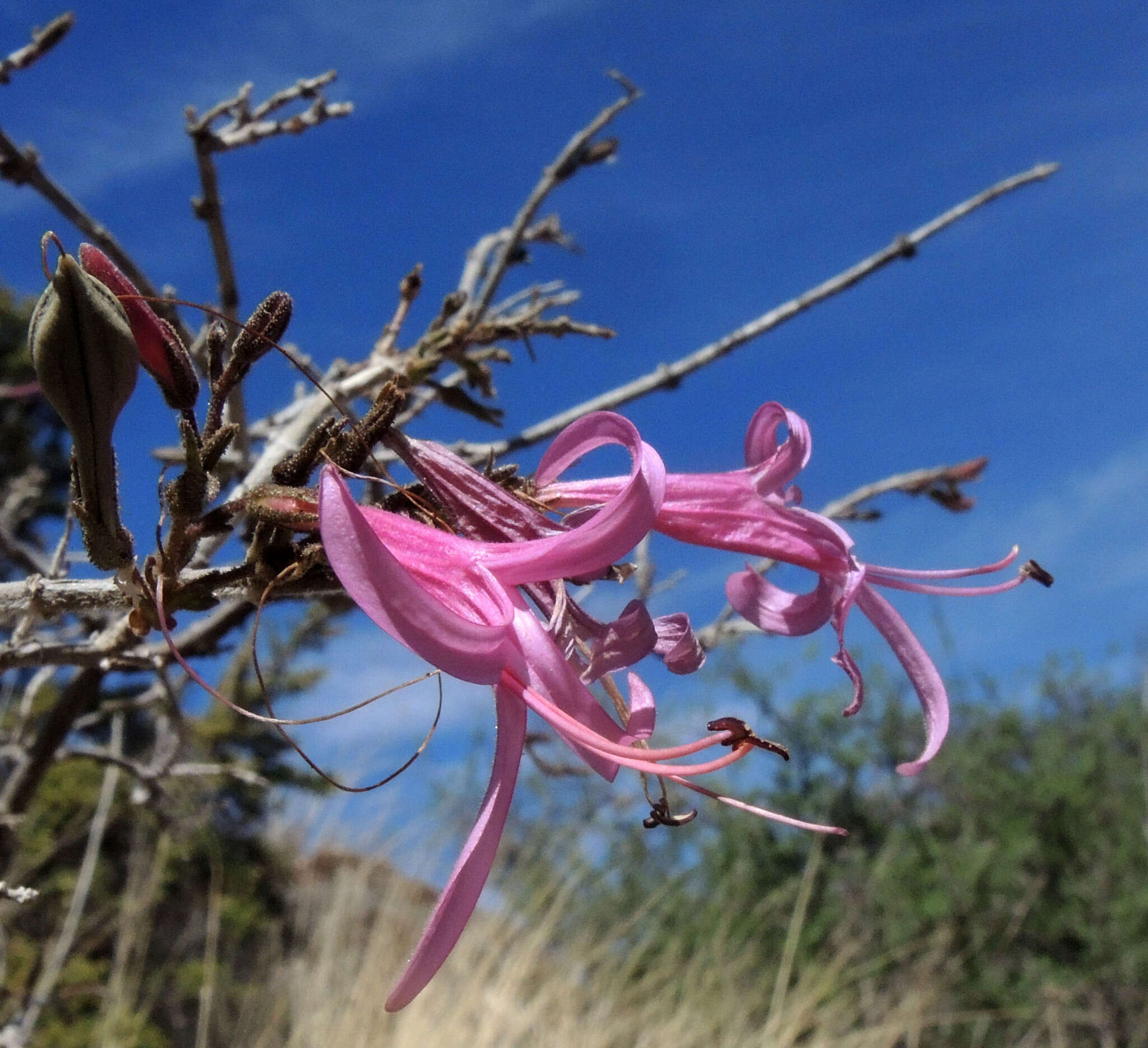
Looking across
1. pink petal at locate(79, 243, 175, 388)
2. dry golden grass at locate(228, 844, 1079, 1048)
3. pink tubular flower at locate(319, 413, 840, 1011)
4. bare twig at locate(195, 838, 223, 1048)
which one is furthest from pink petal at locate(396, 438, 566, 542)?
dry golden grass at locate(228, 844, 1079, 1048)

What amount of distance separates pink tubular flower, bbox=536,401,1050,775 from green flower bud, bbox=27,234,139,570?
0.39 meters

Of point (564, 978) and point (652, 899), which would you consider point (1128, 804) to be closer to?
point (564, 978)

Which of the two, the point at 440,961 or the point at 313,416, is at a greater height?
the point at 313,416

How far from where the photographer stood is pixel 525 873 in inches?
350

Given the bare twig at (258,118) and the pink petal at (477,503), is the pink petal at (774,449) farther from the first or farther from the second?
the bare twig at (258,118)

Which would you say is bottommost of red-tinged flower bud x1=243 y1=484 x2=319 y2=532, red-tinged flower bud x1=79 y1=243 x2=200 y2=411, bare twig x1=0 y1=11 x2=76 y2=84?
red-tinged flower bud x1=243 y1=484 x2=319 y2=532

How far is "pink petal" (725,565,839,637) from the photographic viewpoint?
3.57ft

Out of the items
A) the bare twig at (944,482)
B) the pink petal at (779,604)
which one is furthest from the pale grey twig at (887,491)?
the pink petal at (779,604)

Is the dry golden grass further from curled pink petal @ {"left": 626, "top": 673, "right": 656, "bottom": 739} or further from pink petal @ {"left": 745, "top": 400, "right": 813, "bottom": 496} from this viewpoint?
curled pink petal @ {"left": 626, "top": 673, "right": 656, "bottom": 739}

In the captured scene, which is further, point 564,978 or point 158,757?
point 564,978

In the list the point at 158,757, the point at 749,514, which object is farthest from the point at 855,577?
the point at 158,757

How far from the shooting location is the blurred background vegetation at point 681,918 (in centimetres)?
650

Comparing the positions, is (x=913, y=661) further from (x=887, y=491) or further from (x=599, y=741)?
(x=887, y=491)

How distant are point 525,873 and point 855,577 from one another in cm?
843
